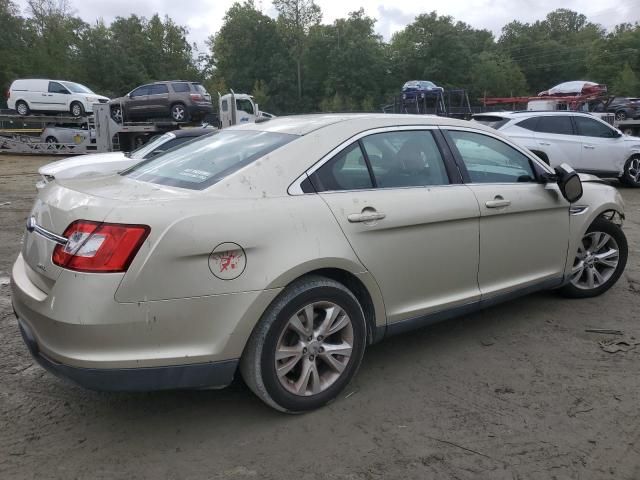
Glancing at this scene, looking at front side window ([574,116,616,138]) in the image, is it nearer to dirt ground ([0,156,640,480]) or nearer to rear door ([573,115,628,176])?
rear door ([573,115,628,176])

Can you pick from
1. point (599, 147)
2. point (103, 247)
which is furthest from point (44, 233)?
point (599, 147)

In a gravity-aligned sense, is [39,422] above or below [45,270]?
below

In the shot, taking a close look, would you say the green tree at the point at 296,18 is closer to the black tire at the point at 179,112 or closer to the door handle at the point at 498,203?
the black tire at the point at 179,112

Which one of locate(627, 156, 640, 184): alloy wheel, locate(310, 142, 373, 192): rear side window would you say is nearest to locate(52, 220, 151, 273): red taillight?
locate(310, 142, 373, 192): rear side window

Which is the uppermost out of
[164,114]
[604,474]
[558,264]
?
[164,114]

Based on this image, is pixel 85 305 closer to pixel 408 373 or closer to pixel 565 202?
pixel 408 373

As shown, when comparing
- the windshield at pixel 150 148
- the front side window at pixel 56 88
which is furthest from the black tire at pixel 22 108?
the windshield at pixel 150 148

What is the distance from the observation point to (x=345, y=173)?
3137 mm

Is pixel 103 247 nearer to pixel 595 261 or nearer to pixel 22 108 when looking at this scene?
pixel 595 261

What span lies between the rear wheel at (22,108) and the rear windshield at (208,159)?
21675 mm

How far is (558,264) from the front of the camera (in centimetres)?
425

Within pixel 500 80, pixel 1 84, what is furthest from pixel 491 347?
pixel 500 80

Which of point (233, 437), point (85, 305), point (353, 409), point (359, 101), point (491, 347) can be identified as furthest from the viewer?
point (359, 101)

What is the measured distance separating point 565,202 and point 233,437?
2.99m
